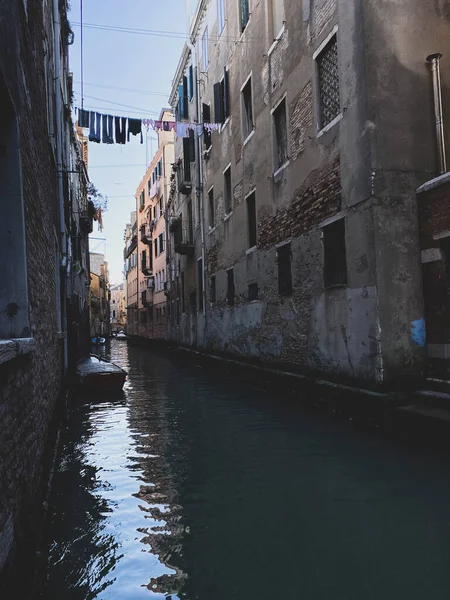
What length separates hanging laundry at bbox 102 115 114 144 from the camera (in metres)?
12.5

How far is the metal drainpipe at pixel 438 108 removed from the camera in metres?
7.60

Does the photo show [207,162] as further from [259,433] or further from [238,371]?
[259,433]

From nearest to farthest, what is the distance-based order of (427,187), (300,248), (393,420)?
(393,420) → (427,187) → (300,248)

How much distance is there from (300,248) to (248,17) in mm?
7179

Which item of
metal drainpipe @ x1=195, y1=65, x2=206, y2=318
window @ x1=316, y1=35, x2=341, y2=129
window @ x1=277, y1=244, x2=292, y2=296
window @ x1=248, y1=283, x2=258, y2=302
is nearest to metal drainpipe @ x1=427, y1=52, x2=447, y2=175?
window @ x1=316, y1=35, x2=341, y2=129

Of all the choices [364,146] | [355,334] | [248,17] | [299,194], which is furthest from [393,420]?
[248,17]

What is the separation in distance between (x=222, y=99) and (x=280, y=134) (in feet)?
16.5

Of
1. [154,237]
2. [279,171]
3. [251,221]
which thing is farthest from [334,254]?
[154,237]

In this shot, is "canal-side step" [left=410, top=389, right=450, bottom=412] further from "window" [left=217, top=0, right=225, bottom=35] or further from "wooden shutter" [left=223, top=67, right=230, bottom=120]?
"window" [left=217, top=0, right=225, bottom=35]

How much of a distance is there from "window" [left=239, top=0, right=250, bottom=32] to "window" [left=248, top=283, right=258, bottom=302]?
7.01 metres

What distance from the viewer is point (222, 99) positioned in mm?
16031

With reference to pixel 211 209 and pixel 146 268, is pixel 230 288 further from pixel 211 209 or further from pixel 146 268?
pixel 146 268

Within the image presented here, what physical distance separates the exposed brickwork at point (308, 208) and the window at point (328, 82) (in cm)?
97

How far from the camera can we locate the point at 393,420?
6684 mm
